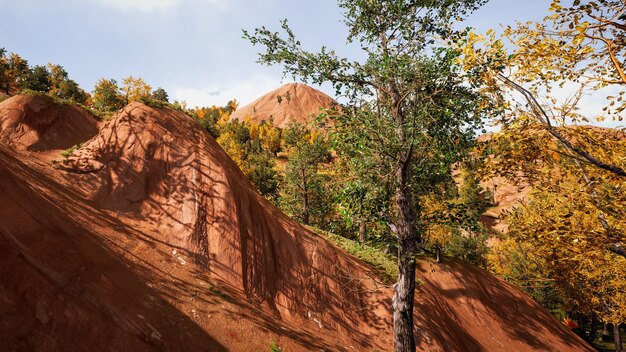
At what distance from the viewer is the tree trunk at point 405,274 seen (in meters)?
8.93

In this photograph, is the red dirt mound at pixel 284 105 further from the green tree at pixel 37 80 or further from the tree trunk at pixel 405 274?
the tree trunk at pixel 405 274

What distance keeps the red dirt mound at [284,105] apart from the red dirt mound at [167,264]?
132m

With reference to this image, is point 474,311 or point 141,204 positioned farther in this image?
point 474,311

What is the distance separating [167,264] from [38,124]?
32.9 ft

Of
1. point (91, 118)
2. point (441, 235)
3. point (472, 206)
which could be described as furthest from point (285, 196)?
point (472, 206)

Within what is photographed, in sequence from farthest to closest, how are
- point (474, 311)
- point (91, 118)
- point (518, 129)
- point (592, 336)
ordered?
point (592, 336) < point (474, 311) < point (91, 118) < point (518, 129)

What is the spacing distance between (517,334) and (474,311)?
3452 millimetres

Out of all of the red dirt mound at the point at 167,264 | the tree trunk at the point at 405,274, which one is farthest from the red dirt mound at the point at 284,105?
the tree trunk at the point at 405,274

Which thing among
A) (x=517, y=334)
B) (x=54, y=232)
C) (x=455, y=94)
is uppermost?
(x=455, y=94)

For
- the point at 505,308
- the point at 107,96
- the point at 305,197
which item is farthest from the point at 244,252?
the point at 107,96

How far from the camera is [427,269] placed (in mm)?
20422

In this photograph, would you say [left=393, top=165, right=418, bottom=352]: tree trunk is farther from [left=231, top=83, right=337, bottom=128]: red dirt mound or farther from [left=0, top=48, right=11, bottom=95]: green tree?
[left=231, top=83, right=337, bottom=128]: red dirt mound

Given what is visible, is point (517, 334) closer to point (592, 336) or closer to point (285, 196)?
point (592, 336)

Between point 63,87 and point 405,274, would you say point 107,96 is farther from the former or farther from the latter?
point 405,274
